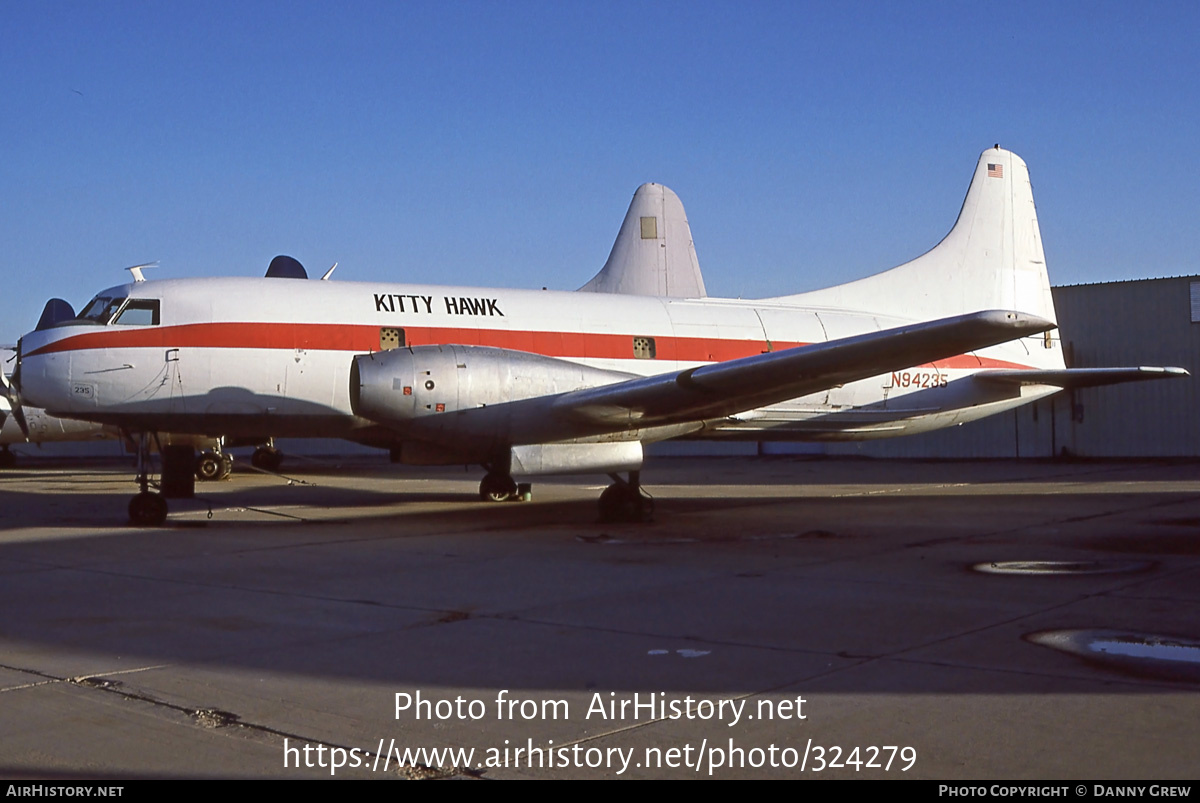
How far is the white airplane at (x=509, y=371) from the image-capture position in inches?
516

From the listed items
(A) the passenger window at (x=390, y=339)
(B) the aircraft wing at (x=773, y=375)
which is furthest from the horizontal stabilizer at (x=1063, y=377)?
(A) the passenger window at (x=390, y=339)

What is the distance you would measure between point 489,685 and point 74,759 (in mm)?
2083

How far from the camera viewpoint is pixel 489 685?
227 inches

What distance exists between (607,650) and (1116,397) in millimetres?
29513

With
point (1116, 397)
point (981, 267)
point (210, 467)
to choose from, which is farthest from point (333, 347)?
point (1116, 397)

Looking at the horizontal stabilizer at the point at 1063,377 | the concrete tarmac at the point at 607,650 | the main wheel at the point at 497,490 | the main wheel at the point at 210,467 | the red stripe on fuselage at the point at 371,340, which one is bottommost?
the concrete tarmac at the point at 607,650

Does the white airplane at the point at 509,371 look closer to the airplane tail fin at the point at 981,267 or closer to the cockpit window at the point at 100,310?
the cockpit window at the point at 100,310

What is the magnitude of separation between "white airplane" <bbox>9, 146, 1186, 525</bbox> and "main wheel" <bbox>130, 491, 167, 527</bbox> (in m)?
0.03

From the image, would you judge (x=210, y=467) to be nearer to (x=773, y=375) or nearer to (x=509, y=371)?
(x=509, y=371)

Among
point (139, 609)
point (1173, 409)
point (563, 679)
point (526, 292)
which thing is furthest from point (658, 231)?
point (1173, 409)

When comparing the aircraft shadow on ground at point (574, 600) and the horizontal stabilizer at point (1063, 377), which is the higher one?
the horizontal stabilizer at point (1063, 377)

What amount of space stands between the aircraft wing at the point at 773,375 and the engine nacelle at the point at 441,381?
1.39 feet

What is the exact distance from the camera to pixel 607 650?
6605 millimetres

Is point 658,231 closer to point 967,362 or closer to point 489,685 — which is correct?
point 967,362
